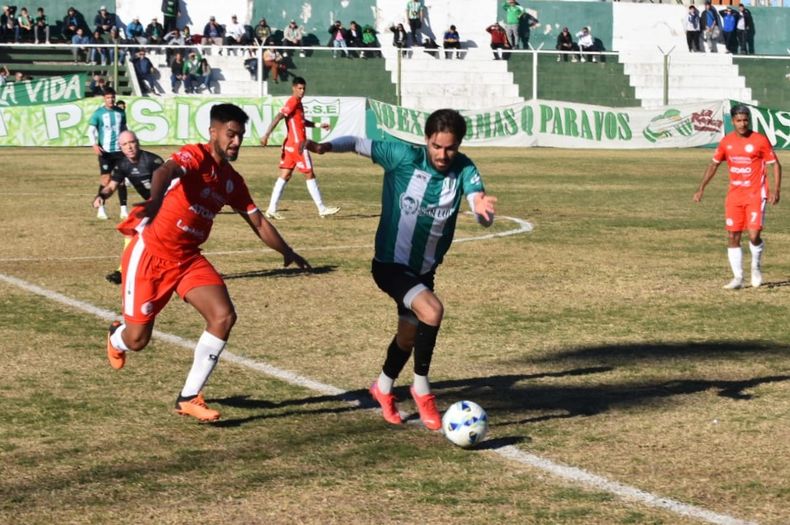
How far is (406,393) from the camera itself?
938 centimetres

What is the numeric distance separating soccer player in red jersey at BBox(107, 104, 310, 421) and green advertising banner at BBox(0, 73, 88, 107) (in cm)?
3400

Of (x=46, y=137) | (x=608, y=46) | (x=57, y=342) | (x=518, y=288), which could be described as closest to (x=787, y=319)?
(x=518, y=288)

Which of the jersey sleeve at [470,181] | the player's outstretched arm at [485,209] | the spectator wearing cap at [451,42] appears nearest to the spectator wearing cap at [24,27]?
the spectator wearing cap at [451,42]

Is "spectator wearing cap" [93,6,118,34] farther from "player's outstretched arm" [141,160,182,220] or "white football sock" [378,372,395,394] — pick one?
"white football sock" [378,372,395,394]

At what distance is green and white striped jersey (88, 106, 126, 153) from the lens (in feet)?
74.1

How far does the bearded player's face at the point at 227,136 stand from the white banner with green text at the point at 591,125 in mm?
36776

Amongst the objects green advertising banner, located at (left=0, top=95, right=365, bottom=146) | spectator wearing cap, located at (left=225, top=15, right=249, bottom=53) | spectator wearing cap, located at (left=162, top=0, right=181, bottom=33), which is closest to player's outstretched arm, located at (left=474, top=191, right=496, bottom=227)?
green advertising banner, located at (left=0, top=95, right=365, bottom=146)

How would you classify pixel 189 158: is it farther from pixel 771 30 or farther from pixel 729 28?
pixel 771 30

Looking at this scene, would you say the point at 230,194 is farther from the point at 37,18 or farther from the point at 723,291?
the point at 37,18

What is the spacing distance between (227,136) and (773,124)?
39532 millimetres

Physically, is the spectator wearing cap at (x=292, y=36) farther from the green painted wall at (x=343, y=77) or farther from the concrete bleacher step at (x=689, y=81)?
the concrete bleacher step at (x=689, y=81)

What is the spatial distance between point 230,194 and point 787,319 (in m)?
6.44

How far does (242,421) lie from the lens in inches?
334

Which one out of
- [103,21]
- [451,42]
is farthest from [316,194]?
[451,42]
